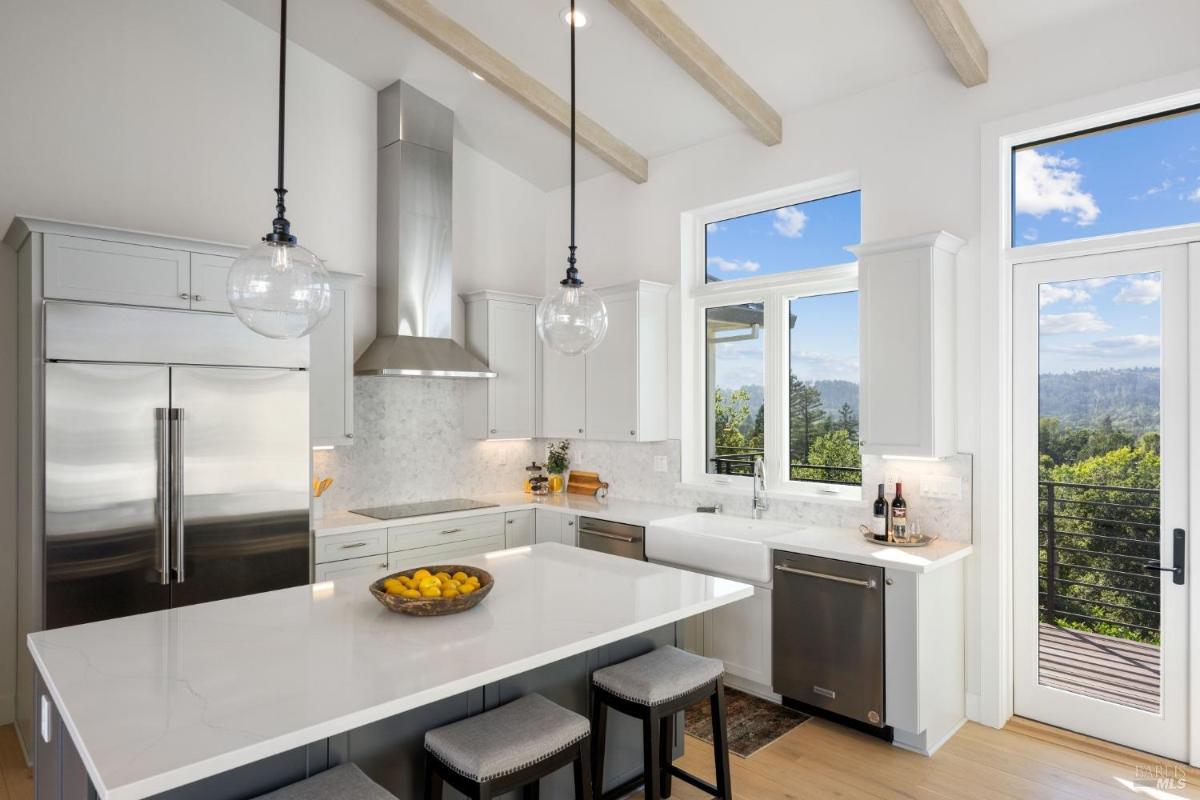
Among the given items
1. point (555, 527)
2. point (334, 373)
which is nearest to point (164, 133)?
point (334, 373)

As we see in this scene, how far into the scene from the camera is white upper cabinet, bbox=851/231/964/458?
3469 mm

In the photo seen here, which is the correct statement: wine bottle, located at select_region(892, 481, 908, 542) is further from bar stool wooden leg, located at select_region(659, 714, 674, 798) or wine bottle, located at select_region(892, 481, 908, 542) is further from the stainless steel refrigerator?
the stainless steel refrigerator

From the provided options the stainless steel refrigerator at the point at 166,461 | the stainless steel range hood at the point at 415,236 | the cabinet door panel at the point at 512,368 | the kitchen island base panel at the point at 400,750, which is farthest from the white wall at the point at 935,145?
the stainless steel refrigerator at the point at 166,461

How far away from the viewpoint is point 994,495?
351 cm

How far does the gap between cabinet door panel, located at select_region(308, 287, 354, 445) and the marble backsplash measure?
353 millimetres

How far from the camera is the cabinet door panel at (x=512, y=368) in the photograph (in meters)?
5.15

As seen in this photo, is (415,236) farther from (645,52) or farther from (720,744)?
(720,744)

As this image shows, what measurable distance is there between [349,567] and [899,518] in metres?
3.00

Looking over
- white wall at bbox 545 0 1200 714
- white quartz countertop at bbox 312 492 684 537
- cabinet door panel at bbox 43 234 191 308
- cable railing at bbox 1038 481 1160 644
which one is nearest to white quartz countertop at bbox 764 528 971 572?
white wall at bbox 545 0 1200 714

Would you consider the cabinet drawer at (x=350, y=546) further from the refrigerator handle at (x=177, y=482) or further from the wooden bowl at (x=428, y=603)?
the wooden bowl at (x=428, y=603)

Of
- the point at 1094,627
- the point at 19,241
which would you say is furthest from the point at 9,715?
the point at 1094,627

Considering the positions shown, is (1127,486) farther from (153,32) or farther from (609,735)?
(153,32)

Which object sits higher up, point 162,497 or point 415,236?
point 415,236

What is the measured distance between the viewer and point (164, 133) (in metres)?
3.99
